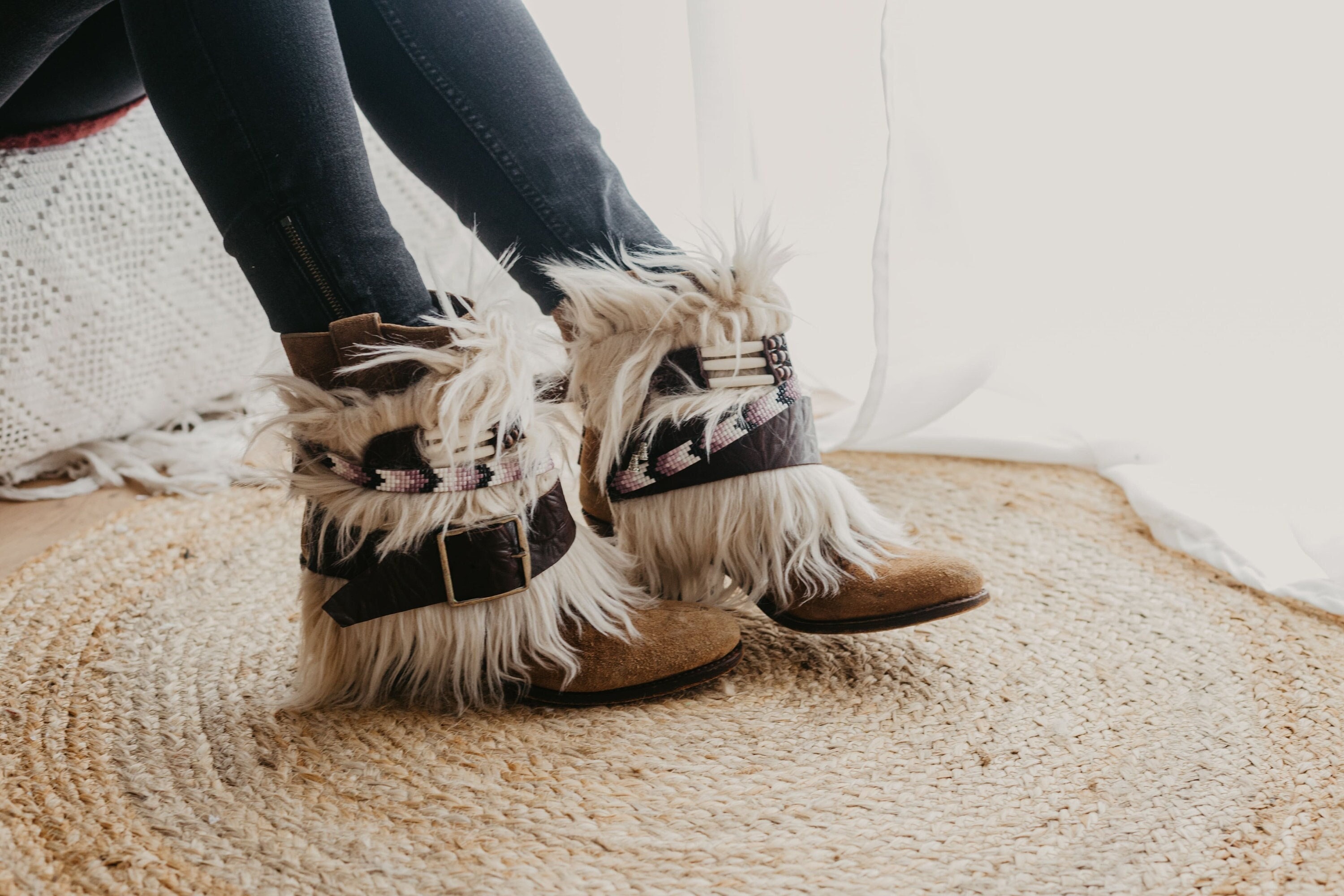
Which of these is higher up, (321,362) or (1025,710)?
(321,362)

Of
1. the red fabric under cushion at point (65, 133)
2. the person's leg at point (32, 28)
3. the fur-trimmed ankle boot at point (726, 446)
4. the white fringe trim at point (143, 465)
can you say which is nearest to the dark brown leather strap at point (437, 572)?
the fur-trimmed ankle boot at point (726, 446)

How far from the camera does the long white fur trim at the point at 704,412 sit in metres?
0.62

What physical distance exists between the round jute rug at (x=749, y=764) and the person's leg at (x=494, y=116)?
322mm

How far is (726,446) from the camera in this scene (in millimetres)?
625

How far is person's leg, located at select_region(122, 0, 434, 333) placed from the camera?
0.51 m

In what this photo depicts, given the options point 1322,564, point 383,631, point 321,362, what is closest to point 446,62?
point 321,362

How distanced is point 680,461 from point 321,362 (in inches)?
9.1

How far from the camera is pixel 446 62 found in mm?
633

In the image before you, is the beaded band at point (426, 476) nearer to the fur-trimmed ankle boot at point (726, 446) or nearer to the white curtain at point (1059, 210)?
the fur-trimmed ankle boot at point (726, 446)

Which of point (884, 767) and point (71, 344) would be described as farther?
point (71, 344)

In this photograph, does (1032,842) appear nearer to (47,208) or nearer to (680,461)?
(680,461)

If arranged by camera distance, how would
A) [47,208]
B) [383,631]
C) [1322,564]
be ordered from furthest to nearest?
[47,208]
[1322,564]
[383,631]

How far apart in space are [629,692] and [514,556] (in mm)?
115

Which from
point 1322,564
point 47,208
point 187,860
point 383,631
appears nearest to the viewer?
point 187,860
